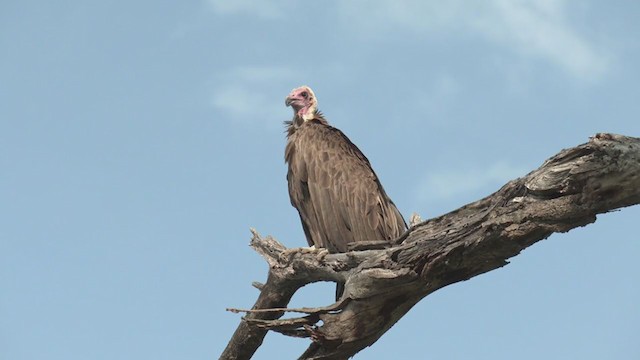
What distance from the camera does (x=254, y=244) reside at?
27.1 feet

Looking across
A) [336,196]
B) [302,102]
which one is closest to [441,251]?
[336,196]

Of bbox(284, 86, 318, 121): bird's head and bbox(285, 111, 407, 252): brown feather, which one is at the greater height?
bbox(284, 86, 318, 121): bird's head

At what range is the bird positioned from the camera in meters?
9.73

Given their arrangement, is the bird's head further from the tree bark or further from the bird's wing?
the tree bark

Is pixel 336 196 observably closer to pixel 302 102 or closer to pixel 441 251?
pixel 302 102

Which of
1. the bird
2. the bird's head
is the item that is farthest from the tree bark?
the bird's head

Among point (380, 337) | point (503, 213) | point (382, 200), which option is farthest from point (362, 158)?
point (503, 213)

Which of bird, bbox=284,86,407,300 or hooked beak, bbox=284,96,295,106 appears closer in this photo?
bird, bbox=284,86,407,300

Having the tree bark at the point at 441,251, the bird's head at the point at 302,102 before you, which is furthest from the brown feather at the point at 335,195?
the tree bark at the point at 441,251

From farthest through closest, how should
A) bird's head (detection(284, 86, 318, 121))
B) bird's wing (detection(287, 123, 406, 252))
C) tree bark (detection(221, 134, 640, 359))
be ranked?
bird's head (detection(284, 86, 318, 121)) → bird's wing (detection(287, 123, 406, 252)) → tree bark (detection(221, 134, 640, 359))

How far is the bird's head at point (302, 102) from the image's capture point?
11.5 m

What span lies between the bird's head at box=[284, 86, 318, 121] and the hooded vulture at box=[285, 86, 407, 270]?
1067mm

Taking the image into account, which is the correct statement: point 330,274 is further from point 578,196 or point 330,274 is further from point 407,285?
point 578,196

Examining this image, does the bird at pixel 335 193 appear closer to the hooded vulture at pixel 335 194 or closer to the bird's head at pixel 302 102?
the hooded vulture at pixel 335 194
